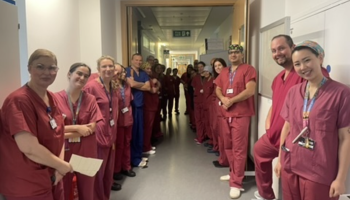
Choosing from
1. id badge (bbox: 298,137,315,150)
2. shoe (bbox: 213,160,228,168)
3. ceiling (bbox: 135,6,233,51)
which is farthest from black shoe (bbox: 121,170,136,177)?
Answer: ceiling (bbox: 135,6,233,51)

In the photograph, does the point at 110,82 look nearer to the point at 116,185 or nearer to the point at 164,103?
the point at 116,185

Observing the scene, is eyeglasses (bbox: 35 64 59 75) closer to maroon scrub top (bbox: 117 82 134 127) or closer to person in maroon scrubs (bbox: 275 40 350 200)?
person in maroon scrubs (bbox: 275 40 350 200)

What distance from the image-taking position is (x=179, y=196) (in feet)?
9.39

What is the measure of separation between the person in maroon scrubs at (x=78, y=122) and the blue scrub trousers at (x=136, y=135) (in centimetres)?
169

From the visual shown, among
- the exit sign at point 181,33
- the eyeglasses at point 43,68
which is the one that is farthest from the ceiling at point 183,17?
the eyeglasses at point 43,68

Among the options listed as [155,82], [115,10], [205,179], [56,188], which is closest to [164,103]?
[155,82]

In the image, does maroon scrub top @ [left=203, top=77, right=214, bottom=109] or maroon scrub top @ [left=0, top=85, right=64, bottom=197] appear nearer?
maroon scrub top @ [left=0, top=85, right=64, bottom=197]

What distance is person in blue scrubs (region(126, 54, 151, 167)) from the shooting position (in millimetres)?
3646

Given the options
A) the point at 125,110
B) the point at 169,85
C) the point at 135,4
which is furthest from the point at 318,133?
the point at 169,85

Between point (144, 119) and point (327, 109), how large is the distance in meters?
3.10

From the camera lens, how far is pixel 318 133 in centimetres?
146

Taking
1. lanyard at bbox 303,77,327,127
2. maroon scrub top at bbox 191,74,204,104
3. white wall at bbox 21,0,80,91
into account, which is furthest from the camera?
maroon scrub top at bbox 191,74,204,104

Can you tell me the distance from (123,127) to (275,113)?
A: 5.92ft

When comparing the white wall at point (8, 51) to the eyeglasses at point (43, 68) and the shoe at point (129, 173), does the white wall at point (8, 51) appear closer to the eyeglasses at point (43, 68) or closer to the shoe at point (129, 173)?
the eyeglasses at point (43, 68)
